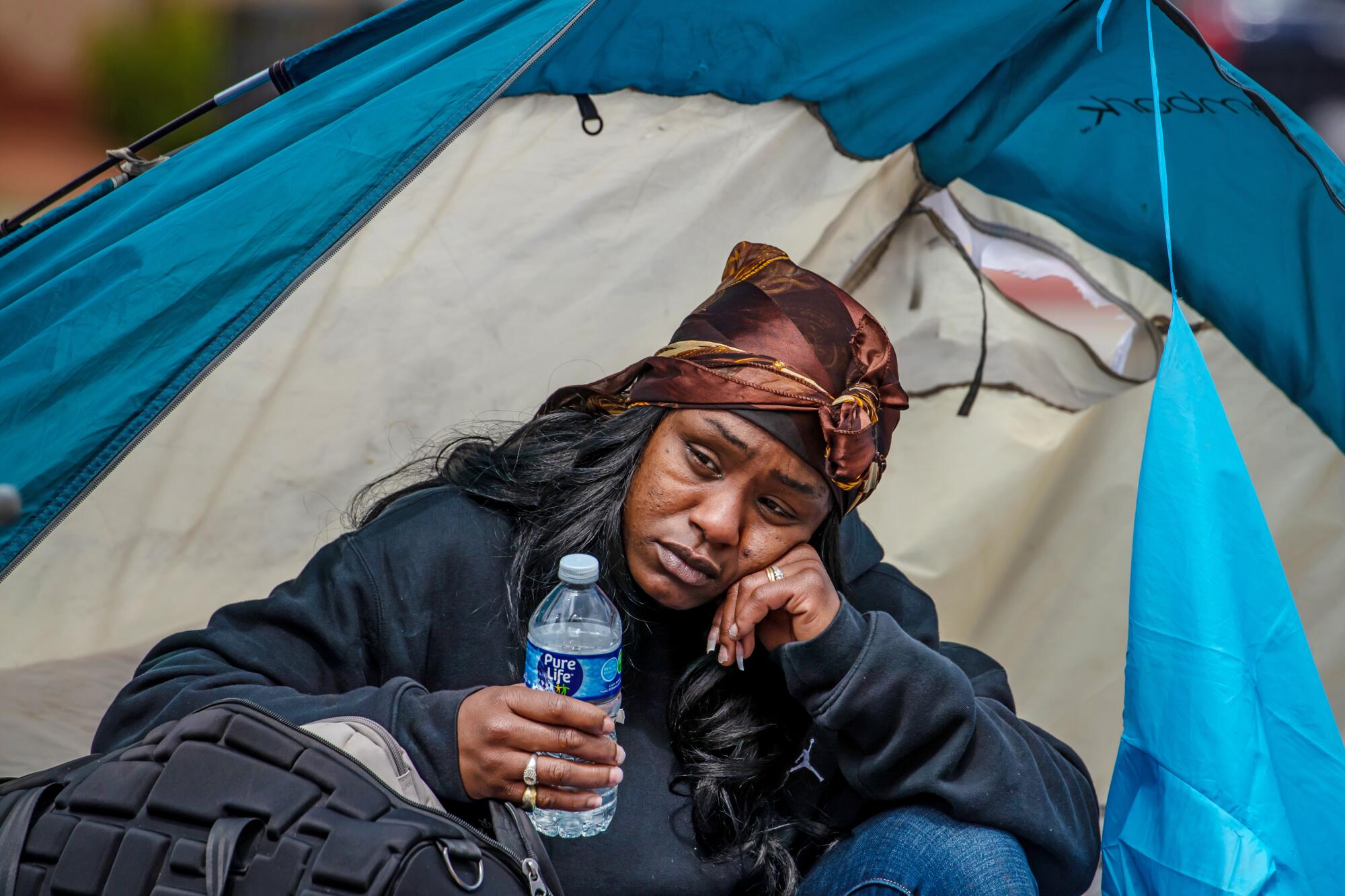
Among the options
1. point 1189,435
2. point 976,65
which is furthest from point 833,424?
point 976,65

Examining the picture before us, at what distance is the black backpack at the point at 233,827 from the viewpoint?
1.24 meters

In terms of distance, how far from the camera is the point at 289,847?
1.25 m

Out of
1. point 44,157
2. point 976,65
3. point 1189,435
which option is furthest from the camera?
point 44,157

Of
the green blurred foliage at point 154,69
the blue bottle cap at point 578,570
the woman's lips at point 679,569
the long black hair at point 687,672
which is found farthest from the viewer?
the green blurred foliage at point 154,69

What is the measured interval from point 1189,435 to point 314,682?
122 cm

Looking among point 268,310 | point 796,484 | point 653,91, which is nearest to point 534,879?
point 796,484

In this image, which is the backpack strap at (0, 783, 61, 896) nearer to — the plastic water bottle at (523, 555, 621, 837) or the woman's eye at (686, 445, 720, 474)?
the plastic water bottle at (523, 555, 621, 837)

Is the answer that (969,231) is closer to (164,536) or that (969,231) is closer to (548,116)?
(548,116)

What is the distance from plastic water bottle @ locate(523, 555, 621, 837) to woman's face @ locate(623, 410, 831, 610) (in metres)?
0.09

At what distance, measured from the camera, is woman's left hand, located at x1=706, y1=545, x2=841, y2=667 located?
66.5 inches

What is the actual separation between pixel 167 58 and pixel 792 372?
268 inches

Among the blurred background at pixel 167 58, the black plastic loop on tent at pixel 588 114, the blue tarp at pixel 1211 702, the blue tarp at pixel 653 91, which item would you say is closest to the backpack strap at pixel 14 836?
the blue tarp at pixel 653 91

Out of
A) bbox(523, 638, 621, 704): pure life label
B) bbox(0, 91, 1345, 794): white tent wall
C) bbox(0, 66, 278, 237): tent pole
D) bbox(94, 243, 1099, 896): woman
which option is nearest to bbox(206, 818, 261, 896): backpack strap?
bbox(94, 243, 1099, 896): woman

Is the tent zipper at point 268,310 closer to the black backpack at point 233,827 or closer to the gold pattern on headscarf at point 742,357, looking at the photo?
the black backpack at point 233,827
